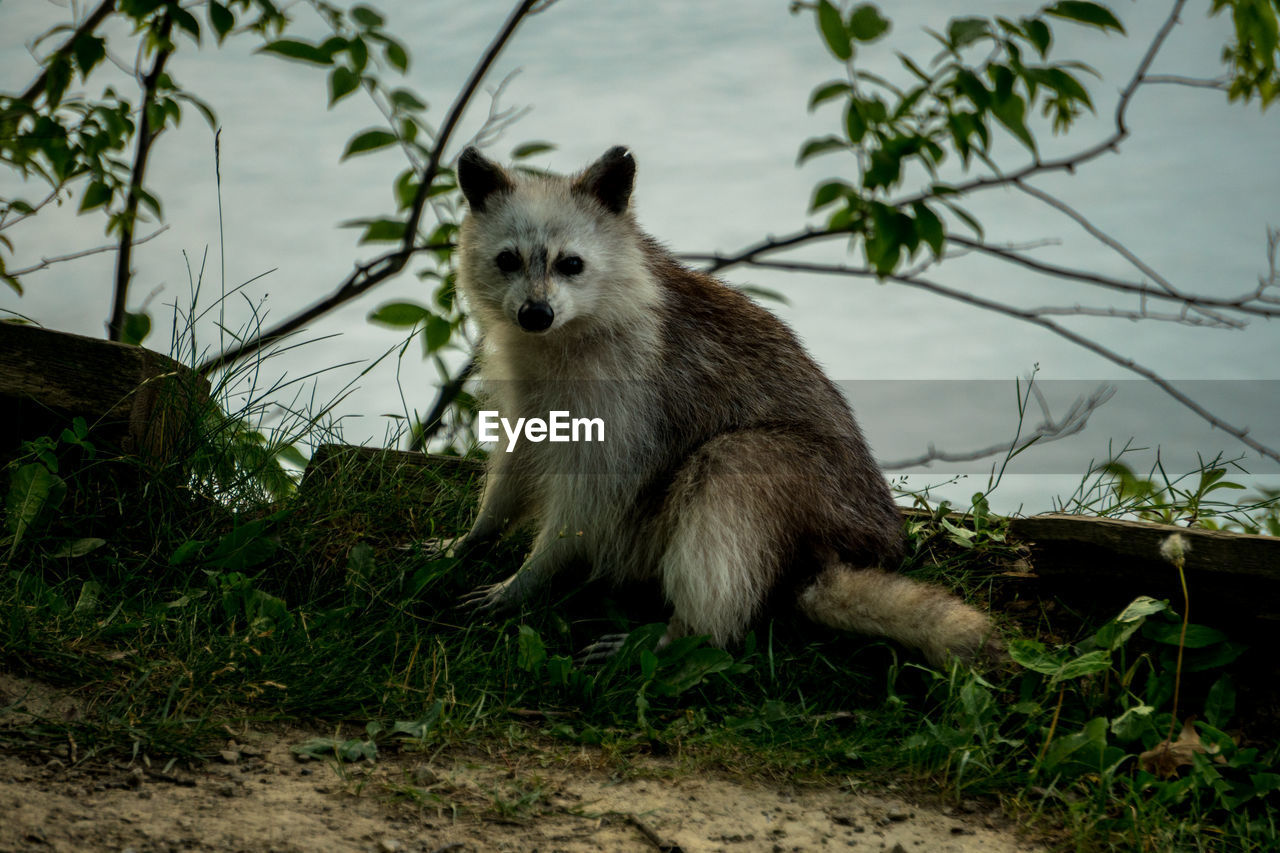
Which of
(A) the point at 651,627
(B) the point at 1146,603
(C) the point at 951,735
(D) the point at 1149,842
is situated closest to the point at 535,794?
(A) the point at 651,627

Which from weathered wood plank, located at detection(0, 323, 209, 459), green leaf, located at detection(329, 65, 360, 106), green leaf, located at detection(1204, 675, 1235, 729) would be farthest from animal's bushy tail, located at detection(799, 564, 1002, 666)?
green leaf, located at detection(329, 65, 360, 106)

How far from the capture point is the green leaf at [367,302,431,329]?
4.97 metres

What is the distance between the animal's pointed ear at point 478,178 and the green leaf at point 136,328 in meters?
1.91

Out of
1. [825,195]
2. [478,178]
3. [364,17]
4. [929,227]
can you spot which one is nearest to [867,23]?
[825,195]

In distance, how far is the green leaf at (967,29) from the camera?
12.6 feet

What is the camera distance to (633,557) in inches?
183

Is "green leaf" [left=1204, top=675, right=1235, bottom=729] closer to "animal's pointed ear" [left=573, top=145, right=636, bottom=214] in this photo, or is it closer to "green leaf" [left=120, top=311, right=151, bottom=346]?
"animal's pointed ear" [left=573, top=145, right=636, bottom=214]

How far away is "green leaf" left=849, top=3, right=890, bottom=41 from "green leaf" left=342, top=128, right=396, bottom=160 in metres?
2.19

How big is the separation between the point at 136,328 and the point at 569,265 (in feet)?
8.05

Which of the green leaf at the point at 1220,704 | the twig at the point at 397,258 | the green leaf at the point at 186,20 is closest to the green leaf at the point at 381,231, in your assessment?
the twig at the point at 397,258

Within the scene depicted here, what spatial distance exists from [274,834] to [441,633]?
4.95 feet

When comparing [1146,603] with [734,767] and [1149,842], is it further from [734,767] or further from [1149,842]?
[734,767]

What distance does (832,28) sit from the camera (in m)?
3.81

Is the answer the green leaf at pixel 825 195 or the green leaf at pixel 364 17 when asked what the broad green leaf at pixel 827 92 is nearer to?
the green leaf at pixel 825 195
